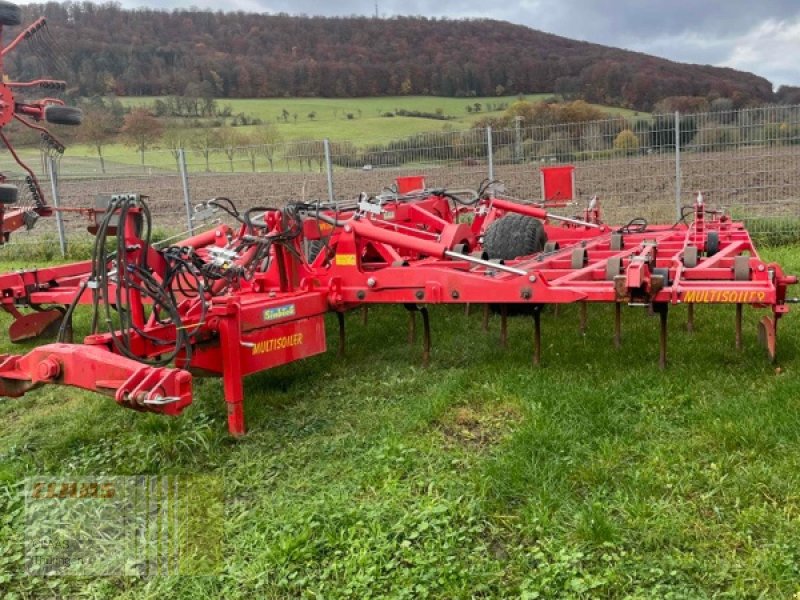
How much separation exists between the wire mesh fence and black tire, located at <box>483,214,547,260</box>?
315 centimetres

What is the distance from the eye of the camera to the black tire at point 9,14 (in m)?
4.32

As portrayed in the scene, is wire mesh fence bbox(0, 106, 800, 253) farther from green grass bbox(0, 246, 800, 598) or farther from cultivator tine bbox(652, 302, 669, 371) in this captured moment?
cultivator tine bbox(652, 302, 669, 371)

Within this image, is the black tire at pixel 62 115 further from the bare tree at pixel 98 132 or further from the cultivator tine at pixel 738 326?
the bare tree at pixel 98 132

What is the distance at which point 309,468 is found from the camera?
3.41m

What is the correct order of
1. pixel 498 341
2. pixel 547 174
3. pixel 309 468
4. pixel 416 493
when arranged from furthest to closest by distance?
pixel 547 174 < pixel 498 341 < pixel 309 468 < pixel 416 493

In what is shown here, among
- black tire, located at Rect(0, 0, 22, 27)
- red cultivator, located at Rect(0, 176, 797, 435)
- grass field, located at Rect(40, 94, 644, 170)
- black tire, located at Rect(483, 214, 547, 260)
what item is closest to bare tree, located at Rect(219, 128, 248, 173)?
grass field, located at Rect(40, 94, 644, 170)

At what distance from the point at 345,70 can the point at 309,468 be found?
145 feet

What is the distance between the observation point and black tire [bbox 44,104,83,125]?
13.4 ft

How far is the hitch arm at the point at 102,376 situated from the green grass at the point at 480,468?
50cm

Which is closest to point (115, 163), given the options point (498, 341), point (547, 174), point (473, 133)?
point (473, 133)

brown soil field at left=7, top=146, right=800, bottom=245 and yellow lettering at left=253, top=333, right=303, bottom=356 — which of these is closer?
yellow lettering at left=253, top=333, right=303, bottom=356

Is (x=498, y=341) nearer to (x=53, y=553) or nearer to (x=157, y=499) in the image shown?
(x=157, y=499)

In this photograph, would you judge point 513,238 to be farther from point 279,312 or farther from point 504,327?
point 279,312

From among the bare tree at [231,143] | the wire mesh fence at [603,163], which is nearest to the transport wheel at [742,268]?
the wire mesh fence at [603,163]
